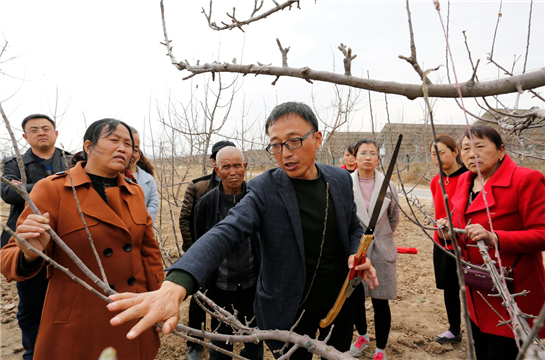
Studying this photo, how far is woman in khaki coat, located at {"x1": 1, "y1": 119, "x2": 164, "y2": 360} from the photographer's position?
148 cm

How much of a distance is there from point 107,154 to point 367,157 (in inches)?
87.9

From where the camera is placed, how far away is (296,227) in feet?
5.06

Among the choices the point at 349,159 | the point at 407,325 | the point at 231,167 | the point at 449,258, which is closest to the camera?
the point at 231,167

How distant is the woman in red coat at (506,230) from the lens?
1.73 metres

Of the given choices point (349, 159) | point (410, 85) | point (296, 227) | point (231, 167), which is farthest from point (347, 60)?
point (349, 159)

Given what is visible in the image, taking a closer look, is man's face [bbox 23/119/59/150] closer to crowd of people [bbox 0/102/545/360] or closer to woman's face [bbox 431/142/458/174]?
crowd of people [bbox 0/102/545/360]

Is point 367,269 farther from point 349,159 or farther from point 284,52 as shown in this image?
point 349,159

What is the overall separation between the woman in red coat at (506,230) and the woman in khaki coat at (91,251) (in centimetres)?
206

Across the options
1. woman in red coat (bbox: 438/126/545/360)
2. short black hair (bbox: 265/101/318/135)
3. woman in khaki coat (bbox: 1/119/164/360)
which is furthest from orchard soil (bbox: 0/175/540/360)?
short black hair (bbox: 265/101/318/135)

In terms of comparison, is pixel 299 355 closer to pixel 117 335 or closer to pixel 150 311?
pixel 117 335

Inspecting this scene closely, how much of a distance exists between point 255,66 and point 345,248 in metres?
1.13

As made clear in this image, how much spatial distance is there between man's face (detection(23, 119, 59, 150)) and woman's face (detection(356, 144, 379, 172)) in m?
3.02

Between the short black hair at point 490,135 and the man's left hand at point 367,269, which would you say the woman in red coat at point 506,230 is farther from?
the man's left hand at point 367,269

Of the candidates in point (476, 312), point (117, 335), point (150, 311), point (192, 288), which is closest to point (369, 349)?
point (476, 312)
